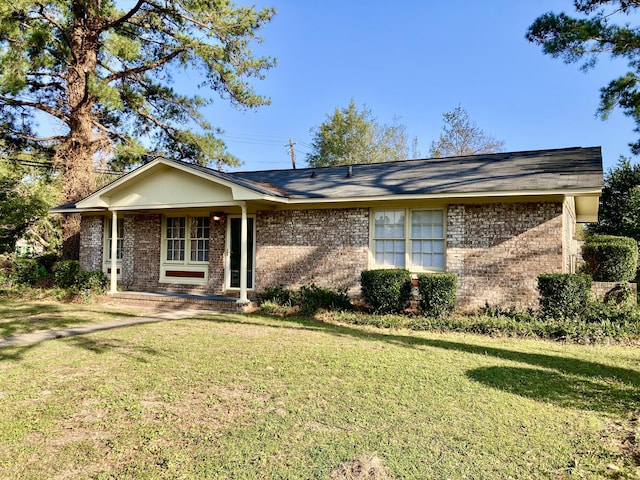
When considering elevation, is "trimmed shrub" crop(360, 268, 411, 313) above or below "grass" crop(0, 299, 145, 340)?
above

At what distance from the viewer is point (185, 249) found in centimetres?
1377

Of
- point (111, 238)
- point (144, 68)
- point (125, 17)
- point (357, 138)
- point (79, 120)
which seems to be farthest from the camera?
point (357, 138)

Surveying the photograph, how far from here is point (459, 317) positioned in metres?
9.50

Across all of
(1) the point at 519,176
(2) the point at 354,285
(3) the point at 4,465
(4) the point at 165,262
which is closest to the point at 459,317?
(2) the point at 354,285

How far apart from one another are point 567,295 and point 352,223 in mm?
5182

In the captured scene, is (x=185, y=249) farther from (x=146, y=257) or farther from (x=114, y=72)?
(x=114, y=72)

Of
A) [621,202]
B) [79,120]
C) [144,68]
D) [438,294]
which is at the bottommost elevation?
[438,294]

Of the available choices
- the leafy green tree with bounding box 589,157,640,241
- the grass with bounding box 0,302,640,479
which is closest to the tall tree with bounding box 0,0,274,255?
the grass with bounding box 0,302,640,479

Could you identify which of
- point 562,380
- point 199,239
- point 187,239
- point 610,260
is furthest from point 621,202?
point 187,239

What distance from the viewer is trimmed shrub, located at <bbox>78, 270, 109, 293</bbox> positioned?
13.2m

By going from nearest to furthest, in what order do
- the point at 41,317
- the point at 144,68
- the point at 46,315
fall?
1. the point at 41,317
2. the point at 46,315
3. the point at 144,68

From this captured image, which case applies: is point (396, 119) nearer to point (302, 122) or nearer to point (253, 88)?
point (302, 122)

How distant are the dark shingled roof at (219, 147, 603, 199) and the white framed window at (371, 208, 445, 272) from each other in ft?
2.42

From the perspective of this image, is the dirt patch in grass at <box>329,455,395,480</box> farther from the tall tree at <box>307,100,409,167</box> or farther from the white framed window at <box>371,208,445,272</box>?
the tall tree at <box>307,100,409,167</box>
